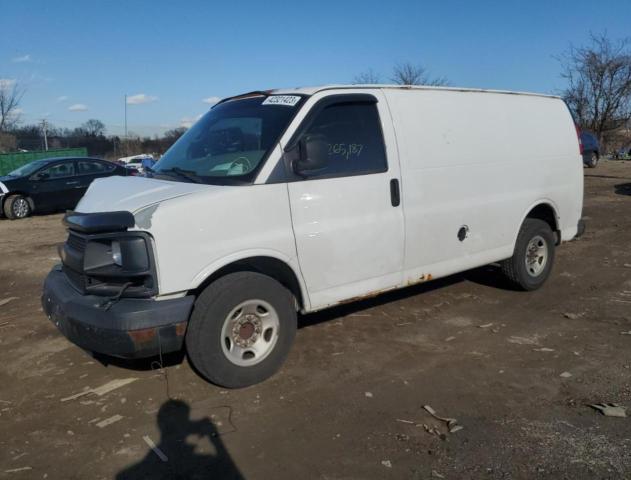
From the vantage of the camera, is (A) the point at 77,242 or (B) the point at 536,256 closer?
(A) the point at 77,242

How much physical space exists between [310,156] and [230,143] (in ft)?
2.59

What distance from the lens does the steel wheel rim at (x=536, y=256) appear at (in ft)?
19.5

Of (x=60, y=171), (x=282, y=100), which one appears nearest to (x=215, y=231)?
(x=282, y=100)

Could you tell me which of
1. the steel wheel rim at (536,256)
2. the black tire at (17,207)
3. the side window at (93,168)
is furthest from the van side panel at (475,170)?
the black tire at (17,207)

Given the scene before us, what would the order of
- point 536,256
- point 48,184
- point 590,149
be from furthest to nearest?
point 590,149 → point 48,184 → point 536,256

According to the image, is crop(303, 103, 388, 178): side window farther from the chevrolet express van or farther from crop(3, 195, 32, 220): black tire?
crop(3, 195, 32, 220): black tire

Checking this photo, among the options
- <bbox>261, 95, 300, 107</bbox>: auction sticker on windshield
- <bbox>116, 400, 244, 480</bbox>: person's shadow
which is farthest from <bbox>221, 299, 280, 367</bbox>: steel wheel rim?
<bbox>261, 95, 300, 107</bbox>: auction sticker on windshield

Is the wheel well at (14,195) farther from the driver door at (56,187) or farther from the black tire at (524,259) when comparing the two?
the black tire at (524,259)

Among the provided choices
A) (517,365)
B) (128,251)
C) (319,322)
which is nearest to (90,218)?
(128,251)

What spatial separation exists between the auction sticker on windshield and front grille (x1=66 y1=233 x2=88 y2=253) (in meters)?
1.76

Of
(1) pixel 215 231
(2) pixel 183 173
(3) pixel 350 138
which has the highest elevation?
(3) pixel 350 138

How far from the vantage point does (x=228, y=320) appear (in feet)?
12.1

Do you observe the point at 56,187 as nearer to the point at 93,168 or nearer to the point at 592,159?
the point at 93,168

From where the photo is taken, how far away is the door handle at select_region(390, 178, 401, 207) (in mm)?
4434
